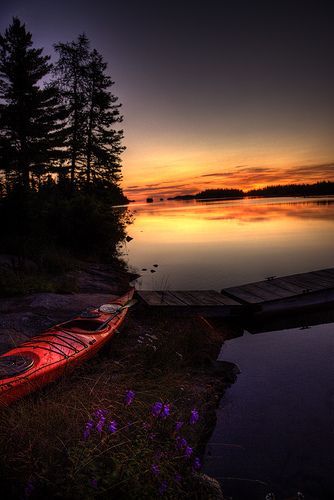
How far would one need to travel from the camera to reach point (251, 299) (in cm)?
960

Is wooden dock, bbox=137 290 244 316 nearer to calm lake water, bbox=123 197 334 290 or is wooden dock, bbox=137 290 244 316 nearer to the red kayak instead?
the red kayak

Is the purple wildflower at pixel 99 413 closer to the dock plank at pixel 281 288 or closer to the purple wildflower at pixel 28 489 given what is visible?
the purple wildflower at pixel 28 489

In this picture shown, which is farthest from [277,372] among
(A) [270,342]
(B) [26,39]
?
(B) [26,39]

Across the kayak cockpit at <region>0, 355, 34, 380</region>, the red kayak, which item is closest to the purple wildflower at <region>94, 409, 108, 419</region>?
the red kayak

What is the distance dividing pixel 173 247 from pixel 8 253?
1534 cm

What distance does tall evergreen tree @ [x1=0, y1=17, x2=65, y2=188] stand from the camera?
2766 centimetres

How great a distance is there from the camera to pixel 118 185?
1138 inches

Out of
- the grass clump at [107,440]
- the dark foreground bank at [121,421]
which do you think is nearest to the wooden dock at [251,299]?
the dark foreground bank at [121,421]

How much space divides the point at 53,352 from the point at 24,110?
28748mm

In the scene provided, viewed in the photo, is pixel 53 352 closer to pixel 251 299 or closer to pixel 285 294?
pixel 251 299

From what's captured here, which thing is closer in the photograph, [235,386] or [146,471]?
[146,471]

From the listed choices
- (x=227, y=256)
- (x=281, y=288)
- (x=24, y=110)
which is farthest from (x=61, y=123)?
(x=281, y=288)

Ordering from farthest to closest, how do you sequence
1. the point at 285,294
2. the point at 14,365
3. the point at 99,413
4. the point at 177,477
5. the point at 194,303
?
the point at 285,294 < the point at 194,303 < the point at 14,365 < the point at 99,413 < the point at 177,477

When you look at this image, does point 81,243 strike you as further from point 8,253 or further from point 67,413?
point 67,413
